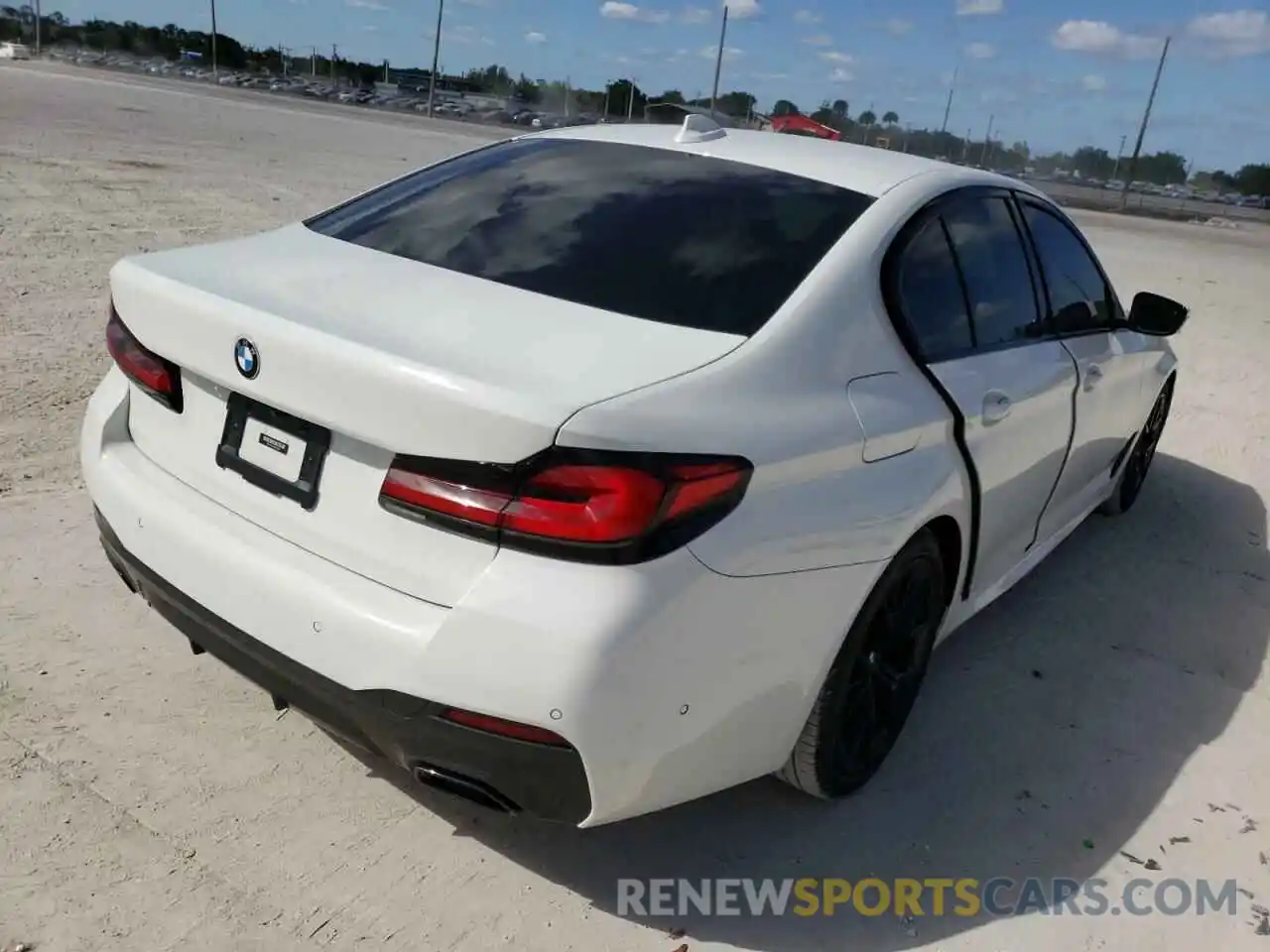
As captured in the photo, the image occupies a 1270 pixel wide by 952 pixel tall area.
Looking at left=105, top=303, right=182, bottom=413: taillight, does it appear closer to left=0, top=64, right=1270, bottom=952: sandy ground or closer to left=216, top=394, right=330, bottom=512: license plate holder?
left=216, top=394, right=330, bottom=512: license plate holder

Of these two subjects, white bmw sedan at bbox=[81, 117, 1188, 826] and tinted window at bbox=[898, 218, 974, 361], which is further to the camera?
tinted window at bbox=[898, 218, 974, 361]

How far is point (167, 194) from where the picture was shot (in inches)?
440

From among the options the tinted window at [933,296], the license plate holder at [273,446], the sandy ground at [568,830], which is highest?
the tinted window at [933,296]

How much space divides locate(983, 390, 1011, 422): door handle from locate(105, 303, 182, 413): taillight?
6.86ft

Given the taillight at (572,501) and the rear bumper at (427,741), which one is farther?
the rear bumper at (427,741)

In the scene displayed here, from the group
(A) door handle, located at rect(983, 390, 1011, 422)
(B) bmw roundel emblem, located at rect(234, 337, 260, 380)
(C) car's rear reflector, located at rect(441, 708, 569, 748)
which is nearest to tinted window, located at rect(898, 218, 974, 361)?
(A) door handle, located at rect(983, 390, 1011, 422)

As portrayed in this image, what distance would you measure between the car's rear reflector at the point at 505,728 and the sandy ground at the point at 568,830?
23.6 inches

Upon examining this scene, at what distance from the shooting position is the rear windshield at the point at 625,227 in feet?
8.19

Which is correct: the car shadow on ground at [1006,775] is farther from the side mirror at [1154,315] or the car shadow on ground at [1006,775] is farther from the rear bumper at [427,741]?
the side mirror at [1154,315]

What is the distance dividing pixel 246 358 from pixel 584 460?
0.78 meters

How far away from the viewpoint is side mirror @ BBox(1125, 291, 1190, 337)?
14.4 ft

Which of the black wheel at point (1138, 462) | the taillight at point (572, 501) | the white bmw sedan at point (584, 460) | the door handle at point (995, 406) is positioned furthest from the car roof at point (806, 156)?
the black wheel at point (1138, 462)

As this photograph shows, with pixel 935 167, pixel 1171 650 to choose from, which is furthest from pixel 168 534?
pixel 1171 650

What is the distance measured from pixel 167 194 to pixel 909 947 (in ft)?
36.3
